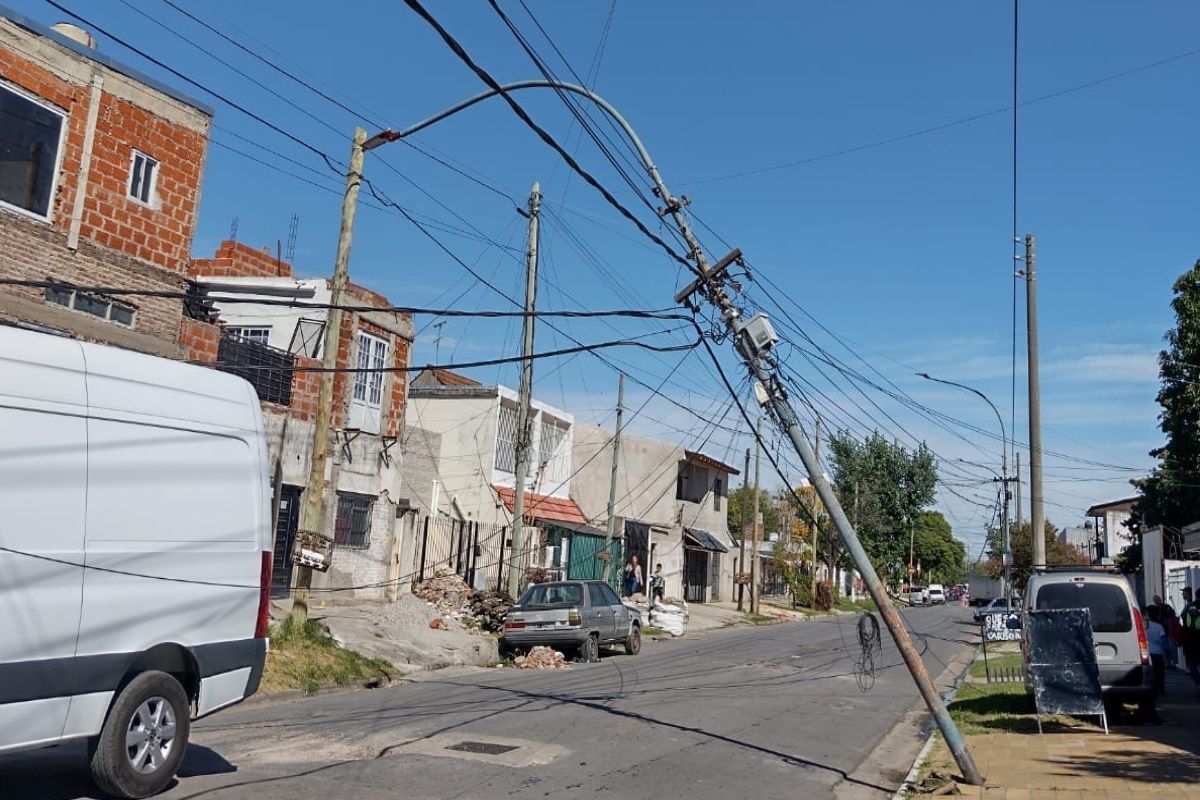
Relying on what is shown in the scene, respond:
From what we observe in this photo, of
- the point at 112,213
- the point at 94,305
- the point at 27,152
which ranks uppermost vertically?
the point at 27,152

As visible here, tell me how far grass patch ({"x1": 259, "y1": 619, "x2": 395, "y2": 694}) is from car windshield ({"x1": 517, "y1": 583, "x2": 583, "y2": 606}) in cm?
480

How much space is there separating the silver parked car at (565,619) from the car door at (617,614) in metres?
0.01

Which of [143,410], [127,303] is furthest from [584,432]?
[143,410]

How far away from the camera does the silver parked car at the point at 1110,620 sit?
12992 millimetres

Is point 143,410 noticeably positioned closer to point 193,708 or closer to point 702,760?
point 193,708

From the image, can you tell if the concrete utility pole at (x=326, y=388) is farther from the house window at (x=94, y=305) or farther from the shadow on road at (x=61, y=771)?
the shadow on road at (x=61, y=771)

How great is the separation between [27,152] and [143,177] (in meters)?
2.21

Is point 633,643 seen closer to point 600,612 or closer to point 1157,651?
point 600,612

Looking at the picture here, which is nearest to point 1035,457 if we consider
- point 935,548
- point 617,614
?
point 617,614

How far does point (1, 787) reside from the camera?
720cm

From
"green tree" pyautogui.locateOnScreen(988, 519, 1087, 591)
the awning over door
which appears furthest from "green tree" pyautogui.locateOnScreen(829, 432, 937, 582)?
the awning over door

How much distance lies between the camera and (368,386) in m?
25.5

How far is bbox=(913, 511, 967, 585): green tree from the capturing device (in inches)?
3871

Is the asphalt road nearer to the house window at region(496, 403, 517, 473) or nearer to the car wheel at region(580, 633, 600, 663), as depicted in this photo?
the car wheel at region(580, 633, 600, 663)
